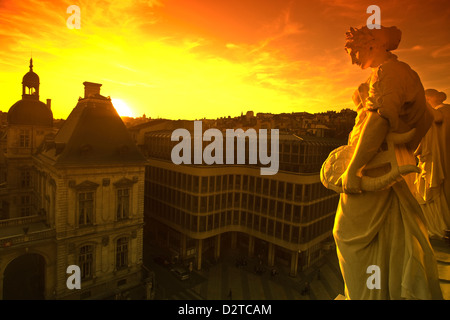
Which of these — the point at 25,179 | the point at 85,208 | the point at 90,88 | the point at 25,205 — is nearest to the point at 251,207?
the point at 85,208

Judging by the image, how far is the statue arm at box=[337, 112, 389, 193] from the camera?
17.3ft

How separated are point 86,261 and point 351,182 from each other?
104 feet

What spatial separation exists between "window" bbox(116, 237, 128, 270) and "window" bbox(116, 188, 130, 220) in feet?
8.74

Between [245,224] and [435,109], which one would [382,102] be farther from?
[245,224]

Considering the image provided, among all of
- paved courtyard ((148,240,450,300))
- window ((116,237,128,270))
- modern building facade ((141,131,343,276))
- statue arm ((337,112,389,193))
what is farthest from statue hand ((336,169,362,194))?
modern building facade ((141,131,343,276))

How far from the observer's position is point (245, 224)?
4622cm

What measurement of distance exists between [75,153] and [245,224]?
26.9 m

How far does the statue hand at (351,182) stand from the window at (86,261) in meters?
30.8

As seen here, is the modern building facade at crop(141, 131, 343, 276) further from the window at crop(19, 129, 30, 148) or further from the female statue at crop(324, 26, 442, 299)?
the female statue at crop(324, 26, 442, 299)

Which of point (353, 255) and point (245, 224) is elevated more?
point (353, 255)

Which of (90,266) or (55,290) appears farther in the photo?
(90,266)

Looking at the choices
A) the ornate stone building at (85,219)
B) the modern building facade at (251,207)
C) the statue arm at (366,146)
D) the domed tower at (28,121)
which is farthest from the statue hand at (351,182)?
the domed tower at (28,121)
